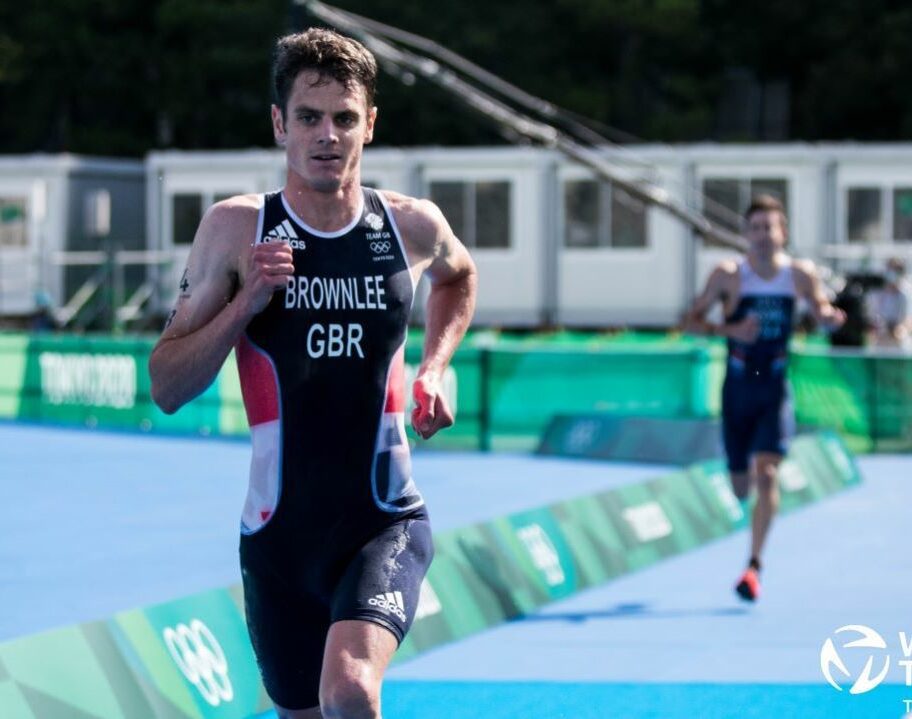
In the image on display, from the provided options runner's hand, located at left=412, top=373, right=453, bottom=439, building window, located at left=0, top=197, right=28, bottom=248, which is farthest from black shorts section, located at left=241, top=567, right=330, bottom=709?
building window, located at left=0, top=197, right=28, bottom=248

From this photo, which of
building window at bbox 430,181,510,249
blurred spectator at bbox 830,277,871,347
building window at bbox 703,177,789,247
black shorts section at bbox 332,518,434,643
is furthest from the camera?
building window at bbox 430,181,510,249

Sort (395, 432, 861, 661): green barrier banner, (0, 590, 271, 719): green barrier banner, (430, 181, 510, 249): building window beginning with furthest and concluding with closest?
(430, 181, 510, 249): building window, (395, 432, 861, 661): green barrier banner, (0, 590, 271, 719): green barrier banner

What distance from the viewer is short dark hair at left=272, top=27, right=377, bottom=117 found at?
444 cm

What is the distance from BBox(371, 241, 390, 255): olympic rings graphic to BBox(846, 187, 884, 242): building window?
93.3ft

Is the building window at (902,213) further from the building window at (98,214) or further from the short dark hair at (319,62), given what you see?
the short dark hair at (319,62)

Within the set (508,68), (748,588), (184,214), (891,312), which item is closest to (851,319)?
(891,312)

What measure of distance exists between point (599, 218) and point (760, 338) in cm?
2325

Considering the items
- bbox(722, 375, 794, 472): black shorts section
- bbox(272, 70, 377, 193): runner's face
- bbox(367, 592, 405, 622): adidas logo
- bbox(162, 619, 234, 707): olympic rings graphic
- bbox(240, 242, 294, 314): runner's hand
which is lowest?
bbox(162, 619, 234, 707): olympic rings graphic

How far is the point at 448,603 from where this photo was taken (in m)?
9.02

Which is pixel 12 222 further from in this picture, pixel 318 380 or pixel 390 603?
pixel 390 603

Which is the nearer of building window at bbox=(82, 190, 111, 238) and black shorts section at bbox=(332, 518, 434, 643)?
black shorts section at bbox=(332, 518, 434, 643)

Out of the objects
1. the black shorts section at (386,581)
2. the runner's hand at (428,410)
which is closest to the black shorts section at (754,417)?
the black shorts section at (386,581)

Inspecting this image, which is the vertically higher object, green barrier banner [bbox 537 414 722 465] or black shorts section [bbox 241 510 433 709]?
black shorts section [bbox 241 510 433 709]

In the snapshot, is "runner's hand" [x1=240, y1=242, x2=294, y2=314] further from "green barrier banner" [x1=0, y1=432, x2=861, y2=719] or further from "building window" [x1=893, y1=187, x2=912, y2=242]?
"building window" [x1=893, y1=187, x2=912, y2=242]
